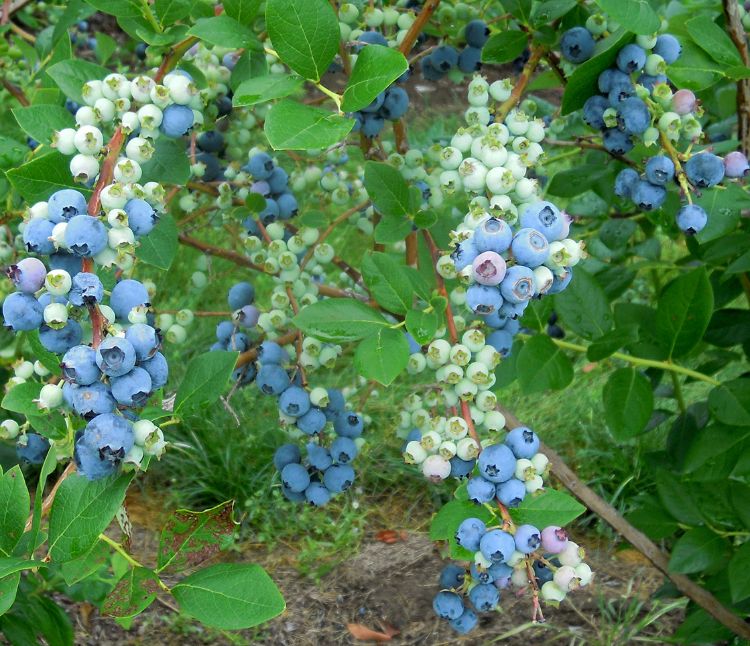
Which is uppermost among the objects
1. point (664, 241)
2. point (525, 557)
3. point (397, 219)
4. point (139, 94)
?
point (139, 94)

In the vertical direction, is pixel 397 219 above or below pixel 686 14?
below

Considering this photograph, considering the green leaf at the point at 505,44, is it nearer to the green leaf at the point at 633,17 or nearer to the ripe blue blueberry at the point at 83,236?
the green leaf at the point at 633,17

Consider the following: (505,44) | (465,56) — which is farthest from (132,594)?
(465,56)

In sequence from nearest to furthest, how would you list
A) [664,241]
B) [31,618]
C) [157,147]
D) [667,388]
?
[157,147]
[31,618]
[667,388]
[664,241]

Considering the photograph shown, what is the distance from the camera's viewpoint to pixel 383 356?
1.16 metres

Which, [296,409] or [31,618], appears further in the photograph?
[31,618]

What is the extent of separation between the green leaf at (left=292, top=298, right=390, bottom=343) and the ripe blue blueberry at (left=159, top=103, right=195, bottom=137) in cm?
29

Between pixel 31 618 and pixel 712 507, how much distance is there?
4.50ft

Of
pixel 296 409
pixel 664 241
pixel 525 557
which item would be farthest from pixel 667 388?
pixel 664 241

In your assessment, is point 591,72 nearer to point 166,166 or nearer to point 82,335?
point 166,166

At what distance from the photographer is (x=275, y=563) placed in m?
2.64

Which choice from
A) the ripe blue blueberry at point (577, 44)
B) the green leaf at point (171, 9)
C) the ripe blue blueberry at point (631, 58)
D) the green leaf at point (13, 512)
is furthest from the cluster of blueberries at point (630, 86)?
the green leaf at point (13, 512)

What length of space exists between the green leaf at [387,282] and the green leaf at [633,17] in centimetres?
44

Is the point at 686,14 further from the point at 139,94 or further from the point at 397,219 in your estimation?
the point at 139,94
